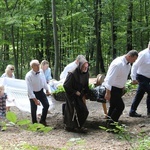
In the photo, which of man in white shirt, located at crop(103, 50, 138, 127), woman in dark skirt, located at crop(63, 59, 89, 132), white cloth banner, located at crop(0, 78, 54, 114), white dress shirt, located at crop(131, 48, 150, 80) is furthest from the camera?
white cloth banner, located at crop(0, 78, 54, 114)

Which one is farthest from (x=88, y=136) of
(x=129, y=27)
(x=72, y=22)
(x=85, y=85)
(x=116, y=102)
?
(x=72, y=22)

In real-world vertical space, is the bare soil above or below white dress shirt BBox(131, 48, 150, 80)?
below

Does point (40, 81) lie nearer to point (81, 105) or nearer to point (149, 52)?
point (81, 105)

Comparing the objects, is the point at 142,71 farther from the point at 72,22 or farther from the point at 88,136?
the point at 72,22

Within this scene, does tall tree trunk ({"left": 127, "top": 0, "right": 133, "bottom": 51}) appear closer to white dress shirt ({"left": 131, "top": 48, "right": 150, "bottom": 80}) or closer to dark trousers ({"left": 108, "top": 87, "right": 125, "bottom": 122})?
white dress shirt ({"left": 131, "top": 48, "right": 150, "bottom": 80})

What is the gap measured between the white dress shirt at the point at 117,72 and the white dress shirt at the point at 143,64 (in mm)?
742

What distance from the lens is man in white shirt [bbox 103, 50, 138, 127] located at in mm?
5957

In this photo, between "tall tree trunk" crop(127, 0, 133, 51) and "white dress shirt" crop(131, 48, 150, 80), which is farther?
"tall tree trunk" crop(127, 0, 133, 51)

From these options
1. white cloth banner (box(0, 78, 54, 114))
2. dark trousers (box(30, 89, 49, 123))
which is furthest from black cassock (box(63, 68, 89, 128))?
white cloth banner (box(0, 78, 54, 114))

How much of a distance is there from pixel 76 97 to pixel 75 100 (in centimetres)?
8

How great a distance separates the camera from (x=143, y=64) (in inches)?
266

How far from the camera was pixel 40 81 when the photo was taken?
6992mm

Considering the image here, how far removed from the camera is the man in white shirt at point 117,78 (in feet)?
19.5

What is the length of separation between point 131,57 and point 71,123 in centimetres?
196
